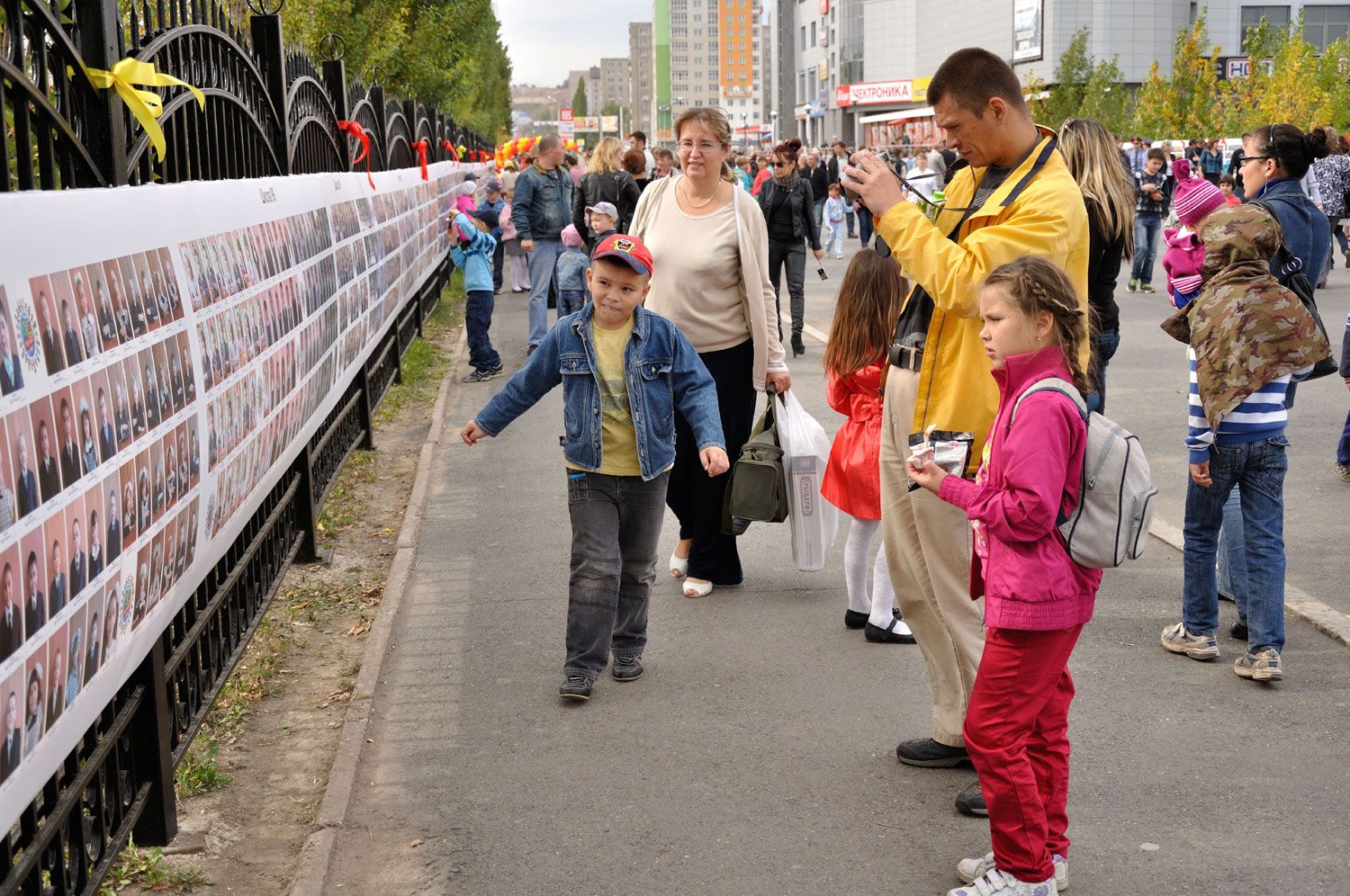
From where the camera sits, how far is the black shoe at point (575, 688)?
525 centimetres

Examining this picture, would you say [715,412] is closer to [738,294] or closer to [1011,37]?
[738,294]

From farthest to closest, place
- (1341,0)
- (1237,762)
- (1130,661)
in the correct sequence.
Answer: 1. (1341,0)
2. (1130,661)
3. (1237,762)

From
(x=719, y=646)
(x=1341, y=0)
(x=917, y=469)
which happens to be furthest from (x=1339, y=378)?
(x=1341, y=0)

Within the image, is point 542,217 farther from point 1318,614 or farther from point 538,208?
point 1318,614

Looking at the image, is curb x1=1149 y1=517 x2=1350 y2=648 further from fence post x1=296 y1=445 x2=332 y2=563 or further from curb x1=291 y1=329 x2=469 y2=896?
fence post x1=296 y1=445 x2=332 y2=563

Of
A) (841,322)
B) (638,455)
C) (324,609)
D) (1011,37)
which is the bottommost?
(324,609)

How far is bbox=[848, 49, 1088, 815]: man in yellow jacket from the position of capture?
387 cm

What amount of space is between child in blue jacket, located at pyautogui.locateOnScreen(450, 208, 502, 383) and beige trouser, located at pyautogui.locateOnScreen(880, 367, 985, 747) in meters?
9.13

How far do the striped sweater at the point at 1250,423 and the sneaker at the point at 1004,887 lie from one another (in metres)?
2.12

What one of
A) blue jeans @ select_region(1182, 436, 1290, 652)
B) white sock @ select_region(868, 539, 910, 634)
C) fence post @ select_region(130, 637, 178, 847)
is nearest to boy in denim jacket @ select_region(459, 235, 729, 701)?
white sock @ select_region(868, 539, 910, 634)

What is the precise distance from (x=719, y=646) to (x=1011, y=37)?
7729 cm

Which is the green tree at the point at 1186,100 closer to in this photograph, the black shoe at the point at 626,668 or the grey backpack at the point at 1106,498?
the black shoe at the point at 626,668

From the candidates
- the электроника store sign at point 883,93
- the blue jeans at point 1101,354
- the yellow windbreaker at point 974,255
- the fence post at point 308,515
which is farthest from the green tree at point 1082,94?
the yellow windbreaker at point 974,255

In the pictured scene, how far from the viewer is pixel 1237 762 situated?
4574 millimetres
